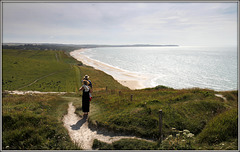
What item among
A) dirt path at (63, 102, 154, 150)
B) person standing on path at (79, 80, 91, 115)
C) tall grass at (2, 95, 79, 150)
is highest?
person standing on path at (79, 80, 91, 115)

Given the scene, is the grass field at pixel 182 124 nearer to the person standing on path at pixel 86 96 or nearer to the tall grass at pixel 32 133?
the person standing on path at pixel 86 96

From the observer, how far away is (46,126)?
9750mm

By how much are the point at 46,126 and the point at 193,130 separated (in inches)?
442

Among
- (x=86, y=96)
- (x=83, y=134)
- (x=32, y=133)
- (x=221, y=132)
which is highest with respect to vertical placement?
(x=86, y=96)

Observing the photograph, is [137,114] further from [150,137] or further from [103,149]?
[103,149]

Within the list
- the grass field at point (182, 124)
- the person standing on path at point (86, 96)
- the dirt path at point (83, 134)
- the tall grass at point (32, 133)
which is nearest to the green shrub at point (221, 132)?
the grass field at point (182, 124)

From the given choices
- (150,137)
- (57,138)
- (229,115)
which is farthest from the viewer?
(229,115)

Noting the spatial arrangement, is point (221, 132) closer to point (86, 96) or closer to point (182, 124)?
point (182, 124)

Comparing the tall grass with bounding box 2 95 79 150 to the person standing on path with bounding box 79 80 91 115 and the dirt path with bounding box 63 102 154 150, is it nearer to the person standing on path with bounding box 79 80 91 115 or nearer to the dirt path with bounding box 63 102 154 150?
the dirt path with bounding box 63 102 154 150

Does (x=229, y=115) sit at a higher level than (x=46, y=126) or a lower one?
higher

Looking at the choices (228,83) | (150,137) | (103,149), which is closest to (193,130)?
(150,137)

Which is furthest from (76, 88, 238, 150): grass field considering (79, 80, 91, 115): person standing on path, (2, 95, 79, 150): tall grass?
(2, 95, 79, 150): tall grass

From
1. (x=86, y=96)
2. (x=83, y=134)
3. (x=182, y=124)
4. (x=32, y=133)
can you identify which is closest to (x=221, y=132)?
(x=182, y=124)

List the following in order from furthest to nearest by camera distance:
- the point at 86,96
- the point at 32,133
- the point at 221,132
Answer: the point at 86,96
the point at 221,132
the point at 32,133
